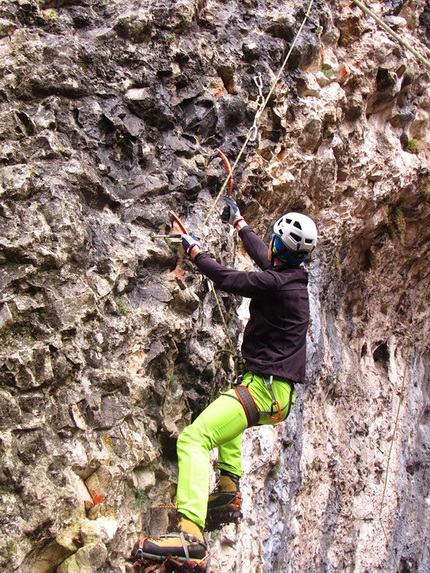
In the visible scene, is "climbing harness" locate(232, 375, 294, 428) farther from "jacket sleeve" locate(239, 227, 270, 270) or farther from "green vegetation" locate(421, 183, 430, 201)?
"green vegetation" locate(421, 183, 430, 201)

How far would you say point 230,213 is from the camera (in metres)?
5.88

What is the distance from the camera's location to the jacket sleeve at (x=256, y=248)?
16.9ft

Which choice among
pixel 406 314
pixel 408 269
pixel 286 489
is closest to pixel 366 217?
pixel 408 269

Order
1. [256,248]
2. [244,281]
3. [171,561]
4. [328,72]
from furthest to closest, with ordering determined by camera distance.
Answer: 1. [328,72]
2. [256,248]
3. [244,281]
4. [171,561]

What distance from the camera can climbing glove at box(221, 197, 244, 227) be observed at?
574 centimetres

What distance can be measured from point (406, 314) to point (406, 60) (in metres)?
5.25

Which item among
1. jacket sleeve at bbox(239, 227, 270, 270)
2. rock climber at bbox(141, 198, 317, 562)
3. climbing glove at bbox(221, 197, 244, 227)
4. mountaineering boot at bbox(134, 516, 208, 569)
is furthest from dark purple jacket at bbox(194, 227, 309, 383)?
mountaineering boot at bbox(134, 516, 208, 569)

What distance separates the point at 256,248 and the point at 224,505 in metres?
2.36

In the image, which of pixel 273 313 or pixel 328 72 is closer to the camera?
pixel 273 313

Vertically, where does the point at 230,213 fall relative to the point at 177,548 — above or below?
above

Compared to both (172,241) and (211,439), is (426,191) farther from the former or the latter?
(211,439)

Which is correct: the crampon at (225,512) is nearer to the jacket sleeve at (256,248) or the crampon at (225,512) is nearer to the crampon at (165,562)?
the crampon at (165,562)

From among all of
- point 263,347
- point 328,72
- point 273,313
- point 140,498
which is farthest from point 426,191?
point 140,498

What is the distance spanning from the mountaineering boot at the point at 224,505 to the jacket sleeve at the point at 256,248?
1.99 metres
